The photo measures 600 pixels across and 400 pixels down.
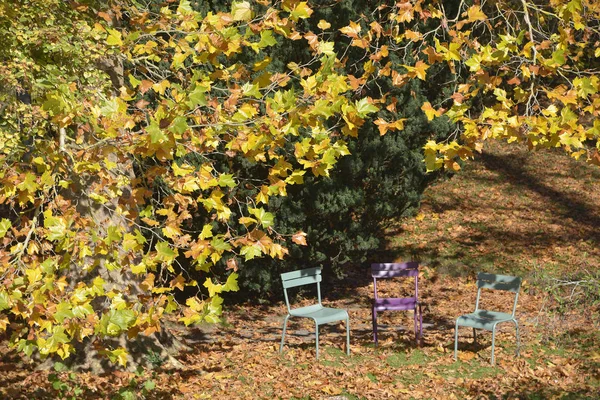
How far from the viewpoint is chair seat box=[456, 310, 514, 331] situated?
758 cm

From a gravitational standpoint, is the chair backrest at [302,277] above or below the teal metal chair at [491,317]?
above

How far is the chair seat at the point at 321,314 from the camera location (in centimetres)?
778

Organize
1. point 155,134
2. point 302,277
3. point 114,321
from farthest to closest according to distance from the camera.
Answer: point 302,277, point 114,321, point 155,134

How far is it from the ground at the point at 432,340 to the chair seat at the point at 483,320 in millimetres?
414

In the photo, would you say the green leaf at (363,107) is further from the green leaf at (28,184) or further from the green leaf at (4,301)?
the green leaf at (4,301)

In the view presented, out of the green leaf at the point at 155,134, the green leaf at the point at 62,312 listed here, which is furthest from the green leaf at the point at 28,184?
the green leaf at the point at 155,134

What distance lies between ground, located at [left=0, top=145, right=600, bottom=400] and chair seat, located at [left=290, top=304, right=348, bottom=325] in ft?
1.47

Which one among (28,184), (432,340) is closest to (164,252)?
(28,184)

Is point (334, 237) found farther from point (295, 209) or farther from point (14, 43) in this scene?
point (14, 43)

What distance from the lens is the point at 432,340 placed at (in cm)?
871

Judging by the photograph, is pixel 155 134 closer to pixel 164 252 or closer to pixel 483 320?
pixel 164 252

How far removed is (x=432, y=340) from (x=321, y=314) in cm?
154

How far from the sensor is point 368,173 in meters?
9.55

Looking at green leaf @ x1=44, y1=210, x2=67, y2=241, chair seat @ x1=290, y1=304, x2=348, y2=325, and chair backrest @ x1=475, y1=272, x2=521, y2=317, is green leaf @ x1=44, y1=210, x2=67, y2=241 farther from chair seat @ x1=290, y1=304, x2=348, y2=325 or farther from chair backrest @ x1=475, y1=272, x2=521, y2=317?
chair backrest @ x1=475, y1=272, x2=521, y2=317
